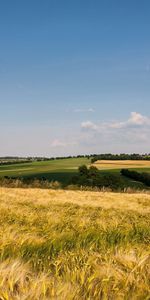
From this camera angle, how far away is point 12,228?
13.4ft

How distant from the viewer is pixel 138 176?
7025 cm

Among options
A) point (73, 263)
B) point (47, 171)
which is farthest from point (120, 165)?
point (73, 263)

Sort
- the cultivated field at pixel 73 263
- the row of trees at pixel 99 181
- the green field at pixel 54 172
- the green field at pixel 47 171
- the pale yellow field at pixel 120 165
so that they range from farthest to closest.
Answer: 1. the pale yellow field at pixel 120 165
2. the green field at pixel 47 171
3. the green field at pixel 54 172
4. the row of trees at pixel 99 181
5. the cultivated field at pixel 73 263

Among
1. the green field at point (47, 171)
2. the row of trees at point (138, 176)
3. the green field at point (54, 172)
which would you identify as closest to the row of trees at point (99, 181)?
the green field at point (54, 172)

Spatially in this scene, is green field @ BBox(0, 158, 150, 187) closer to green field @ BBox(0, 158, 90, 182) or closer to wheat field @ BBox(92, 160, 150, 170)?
green field @ BBox(0, 158, 90, 182)

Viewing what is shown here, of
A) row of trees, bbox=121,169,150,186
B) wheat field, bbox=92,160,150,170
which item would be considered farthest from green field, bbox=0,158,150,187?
row of trees, bbox=121,169,150,186

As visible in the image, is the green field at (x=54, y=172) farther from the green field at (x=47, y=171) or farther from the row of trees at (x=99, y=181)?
the row of trees at (x=99, y=181)

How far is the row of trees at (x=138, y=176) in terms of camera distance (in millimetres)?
67725

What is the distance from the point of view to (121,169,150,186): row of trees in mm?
67725

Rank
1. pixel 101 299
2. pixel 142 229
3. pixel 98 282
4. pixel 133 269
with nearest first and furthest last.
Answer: pixel 101 299
pixel 98 282
pixel 133 269
pixel 142 229

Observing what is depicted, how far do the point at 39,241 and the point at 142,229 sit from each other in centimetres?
185

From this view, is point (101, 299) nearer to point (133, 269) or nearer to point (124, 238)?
point (133, 269)

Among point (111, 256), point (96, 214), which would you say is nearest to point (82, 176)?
point (96, 214)

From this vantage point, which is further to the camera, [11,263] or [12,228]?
[12,228]
